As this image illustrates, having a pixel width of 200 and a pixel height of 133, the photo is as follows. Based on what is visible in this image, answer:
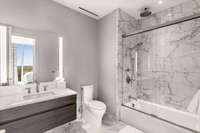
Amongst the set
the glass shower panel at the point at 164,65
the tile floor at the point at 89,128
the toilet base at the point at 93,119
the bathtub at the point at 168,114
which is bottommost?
the tile floor at the point at 89,128

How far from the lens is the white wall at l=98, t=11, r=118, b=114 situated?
254 cm

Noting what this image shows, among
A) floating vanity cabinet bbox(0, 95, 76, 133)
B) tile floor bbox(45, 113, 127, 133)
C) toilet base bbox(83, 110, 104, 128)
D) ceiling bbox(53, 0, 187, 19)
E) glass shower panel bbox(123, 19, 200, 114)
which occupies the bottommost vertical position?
tile floor bbox(45, 113, 127, 133)

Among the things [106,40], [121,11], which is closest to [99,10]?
[121,11]

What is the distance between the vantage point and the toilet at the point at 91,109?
6.97 ft

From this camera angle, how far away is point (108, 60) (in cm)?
269

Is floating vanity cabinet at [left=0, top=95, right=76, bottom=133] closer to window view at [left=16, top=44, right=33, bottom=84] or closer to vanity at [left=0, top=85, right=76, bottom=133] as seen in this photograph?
vanity at [left=0, top=85, right=76, bottom=133]

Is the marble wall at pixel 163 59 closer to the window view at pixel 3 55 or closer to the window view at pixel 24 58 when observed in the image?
the window view at pixel 24 58

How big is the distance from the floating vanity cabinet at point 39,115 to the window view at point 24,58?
0.67 meters

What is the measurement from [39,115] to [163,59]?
2655 millimetres

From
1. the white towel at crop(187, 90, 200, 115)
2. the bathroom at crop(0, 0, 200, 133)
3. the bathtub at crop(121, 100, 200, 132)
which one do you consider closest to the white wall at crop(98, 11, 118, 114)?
the bathroom at crop(0, 0, 200, 133)

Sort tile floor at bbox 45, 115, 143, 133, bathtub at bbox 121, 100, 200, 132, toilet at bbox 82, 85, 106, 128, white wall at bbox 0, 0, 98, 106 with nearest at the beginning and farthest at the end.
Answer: bathtub at bbox 121, 100, 200, 132 → white wall at bbox 0, 0, 98, 106 → tile floor at bbox 45, 115, 143, 133 → toilet at bbox 82, 85, 106, 128

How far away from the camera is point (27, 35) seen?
1937mm

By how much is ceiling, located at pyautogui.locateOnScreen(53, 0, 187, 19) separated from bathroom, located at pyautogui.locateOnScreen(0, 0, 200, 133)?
0.07 feet

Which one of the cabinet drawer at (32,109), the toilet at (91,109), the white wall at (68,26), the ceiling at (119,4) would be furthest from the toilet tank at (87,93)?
the ceiling at (119,4)
